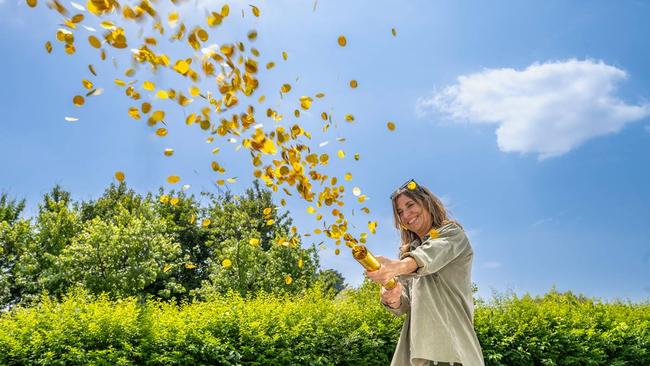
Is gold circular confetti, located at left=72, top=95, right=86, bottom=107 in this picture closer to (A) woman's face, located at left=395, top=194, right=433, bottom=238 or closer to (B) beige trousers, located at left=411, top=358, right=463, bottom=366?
(A) woman's face, located at left=395, top=194, right=433, bottom=238

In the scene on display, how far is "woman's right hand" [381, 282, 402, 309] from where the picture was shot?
2.82m

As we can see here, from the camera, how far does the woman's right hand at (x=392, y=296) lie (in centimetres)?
282

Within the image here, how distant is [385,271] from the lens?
242 centimetres

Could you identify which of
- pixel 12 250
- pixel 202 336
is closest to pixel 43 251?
pixel 12 250

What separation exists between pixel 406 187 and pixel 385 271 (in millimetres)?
731

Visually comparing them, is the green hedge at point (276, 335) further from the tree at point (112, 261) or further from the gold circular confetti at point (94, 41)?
the tree at point (112, 261)

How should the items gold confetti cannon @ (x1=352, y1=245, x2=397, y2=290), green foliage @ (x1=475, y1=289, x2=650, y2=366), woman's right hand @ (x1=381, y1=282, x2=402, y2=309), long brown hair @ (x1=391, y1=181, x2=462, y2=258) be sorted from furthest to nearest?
green foliage @ (x1=475, y1=289, x2=650, y2=366), long brown hair @ (x1=391, y1=181, x2=462, y2=258), woman's right hand @ (x1=381, y1=282, x2=402, y2=309), gold confetti cannon @ (x1=352, y1=245, x2=397, y2=290)

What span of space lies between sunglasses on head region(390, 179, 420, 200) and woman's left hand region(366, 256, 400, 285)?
636 mm

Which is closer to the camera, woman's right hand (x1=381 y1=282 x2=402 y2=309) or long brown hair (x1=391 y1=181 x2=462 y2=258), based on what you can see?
woman's right hand (x1=381 y1=282 x2=402 y2=309)

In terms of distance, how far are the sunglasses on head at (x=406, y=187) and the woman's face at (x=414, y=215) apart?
0.03 metres

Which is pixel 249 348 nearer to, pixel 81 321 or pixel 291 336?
pixel 291 336

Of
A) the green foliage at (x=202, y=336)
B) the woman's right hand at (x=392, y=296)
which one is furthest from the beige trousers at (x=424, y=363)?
the green foliage at (x=202, y=336)

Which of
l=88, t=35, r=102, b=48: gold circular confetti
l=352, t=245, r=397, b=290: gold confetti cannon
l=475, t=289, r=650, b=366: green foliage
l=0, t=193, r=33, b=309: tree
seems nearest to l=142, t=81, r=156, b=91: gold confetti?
l=88, t=35, r=102, b=48: gold circular confetti

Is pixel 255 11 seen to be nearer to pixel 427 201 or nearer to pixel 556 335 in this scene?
pixel 427 201
